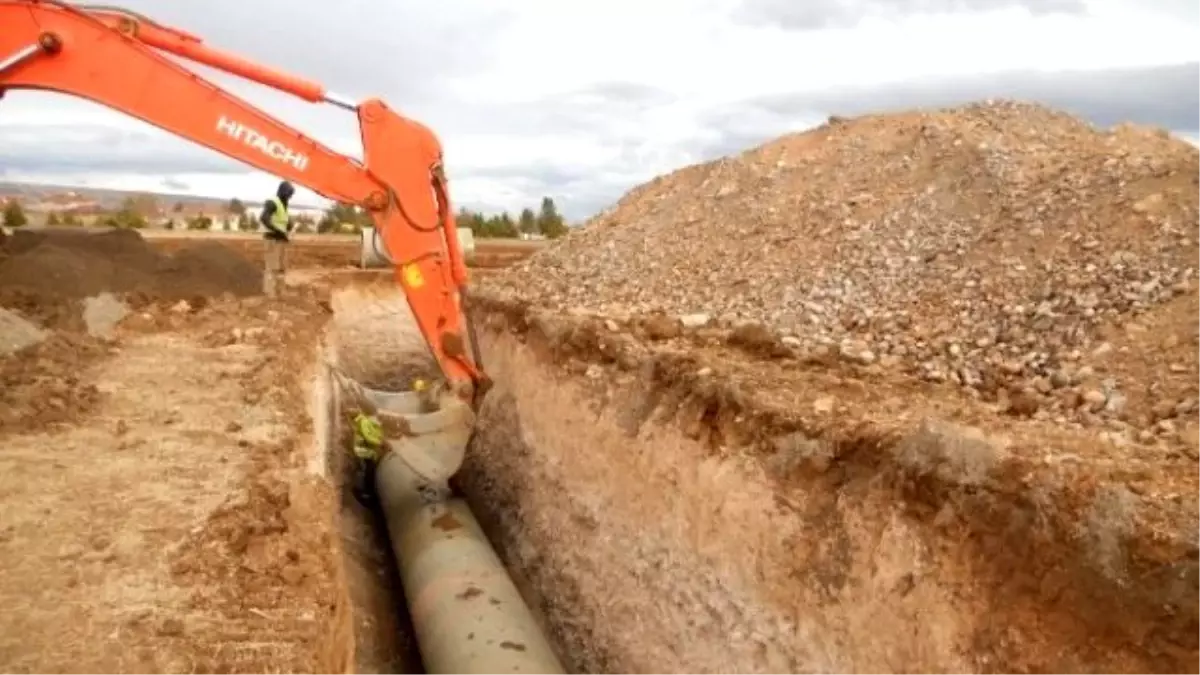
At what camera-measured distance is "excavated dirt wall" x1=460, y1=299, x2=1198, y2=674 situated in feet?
15.5

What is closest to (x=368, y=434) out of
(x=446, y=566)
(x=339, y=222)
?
(x=446, y=566)

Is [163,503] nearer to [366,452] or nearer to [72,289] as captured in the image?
[366,452]

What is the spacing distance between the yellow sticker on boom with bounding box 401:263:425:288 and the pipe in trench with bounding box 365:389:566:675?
1.18m

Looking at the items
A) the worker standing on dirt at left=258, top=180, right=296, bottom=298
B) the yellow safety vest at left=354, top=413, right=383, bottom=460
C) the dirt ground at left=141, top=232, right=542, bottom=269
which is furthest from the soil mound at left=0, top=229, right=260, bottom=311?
the dirt ground at left=141, top=232, right=542, bottom=269

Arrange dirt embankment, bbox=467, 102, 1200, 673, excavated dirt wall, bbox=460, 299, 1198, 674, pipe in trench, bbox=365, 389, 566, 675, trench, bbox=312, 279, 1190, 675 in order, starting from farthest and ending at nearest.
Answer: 1. pipe in trench, bbox=365, 389, 566, 675
2. trench, bbox=312, 279, 1190, 675
3. dirt embankment, bbox=467, 102, 1200, 673
4. excavated dirt wall, bbox=460, 299, 1198, 674

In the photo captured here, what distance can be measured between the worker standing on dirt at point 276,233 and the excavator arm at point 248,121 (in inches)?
129

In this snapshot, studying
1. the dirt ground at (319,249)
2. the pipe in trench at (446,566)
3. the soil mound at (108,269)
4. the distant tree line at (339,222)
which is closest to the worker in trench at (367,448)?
the pipe in trench at (446,566)

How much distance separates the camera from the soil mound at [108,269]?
13.1 m

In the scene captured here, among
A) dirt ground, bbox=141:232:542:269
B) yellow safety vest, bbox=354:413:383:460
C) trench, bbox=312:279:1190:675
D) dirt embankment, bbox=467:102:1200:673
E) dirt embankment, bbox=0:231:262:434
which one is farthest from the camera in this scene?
dirt ground, bbox=141:232:542:269

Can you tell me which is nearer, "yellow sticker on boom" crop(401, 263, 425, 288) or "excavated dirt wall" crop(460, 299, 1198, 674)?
"excavated dirt wall" crop(460, 299, 1198, 674)

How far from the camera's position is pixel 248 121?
8906 millimetres

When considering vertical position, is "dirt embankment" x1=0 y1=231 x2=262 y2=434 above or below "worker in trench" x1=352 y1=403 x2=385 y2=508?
above

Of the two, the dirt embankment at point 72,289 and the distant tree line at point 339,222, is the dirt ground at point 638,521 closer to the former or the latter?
the dirt embankment at point 72,289

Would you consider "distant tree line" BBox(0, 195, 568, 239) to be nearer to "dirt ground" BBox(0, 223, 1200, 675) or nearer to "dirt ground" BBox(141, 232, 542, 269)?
"dirt ground" BBox(141, 232, 542, 269)
